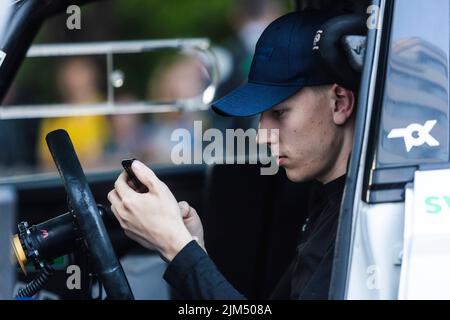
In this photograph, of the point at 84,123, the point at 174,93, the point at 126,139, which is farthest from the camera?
the point at 126,139

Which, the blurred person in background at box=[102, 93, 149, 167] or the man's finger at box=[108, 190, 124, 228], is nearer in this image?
the man's finger at box=[108, 190, 124, 228]

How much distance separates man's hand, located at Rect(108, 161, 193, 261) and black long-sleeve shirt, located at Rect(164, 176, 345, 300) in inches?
1.2

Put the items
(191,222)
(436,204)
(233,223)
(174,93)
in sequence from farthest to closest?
(174,93) < (233,223) < (191,222) < (436,204)

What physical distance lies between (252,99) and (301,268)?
0.39m

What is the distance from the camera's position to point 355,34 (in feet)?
6.13

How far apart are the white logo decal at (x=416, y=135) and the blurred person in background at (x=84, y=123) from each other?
2.54m

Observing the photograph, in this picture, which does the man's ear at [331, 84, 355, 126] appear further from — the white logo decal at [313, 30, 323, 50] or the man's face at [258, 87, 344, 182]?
the white logo decal at [313, 30, 323, 50]

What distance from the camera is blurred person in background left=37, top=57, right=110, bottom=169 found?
4.35m

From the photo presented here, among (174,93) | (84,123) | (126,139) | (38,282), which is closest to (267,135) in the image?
(38,282)

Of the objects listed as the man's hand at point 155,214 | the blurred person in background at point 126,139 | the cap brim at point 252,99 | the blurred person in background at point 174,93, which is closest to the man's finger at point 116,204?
the man's hand at point 155,214

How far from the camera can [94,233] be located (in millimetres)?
1728

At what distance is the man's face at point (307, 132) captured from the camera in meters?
1.97

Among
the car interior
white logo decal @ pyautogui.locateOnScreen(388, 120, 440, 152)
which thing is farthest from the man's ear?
the car interior

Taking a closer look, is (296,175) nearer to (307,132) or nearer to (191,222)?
(307,132)
